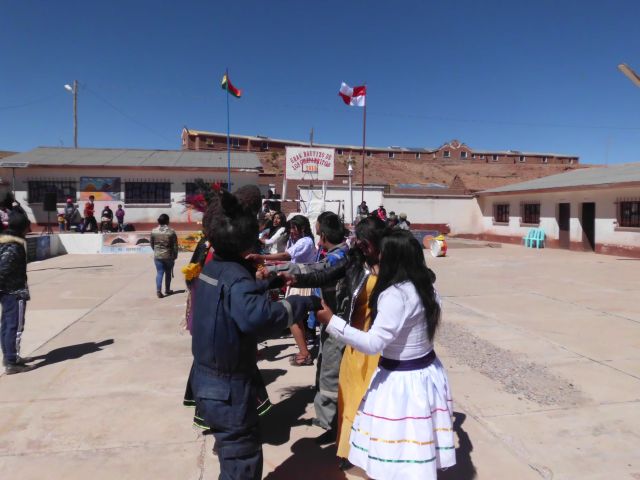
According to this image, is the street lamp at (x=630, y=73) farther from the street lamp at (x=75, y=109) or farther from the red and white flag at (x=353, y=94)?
the street lamp at (x=75, y=109)

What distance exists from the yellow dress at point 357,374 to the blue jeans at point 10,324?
3.58 meters

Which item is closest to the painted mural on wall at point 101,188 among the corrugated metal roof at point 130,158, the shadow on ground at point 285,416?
the corrugated metal roof at point 130,158

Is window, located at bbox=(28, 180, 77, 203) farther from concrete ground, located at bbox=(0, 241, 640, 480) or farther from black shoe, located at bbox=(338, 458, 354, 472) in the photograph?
black shoe, located at bbox=(338, 458, 354, 472)

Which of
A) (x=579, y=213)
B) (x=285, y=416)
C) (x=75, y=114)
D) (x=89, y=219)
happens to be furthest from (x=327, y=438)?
(x=75, y=114)

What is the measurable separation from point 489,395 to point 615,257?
15.2 m

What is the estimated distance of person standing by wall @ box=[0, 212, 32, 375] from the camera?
425cm

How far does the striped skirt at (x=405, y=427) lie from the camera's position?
197 centimetres

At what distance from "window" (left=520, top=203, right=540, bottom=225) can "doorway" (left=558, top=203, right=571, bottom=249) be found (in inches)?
53.7

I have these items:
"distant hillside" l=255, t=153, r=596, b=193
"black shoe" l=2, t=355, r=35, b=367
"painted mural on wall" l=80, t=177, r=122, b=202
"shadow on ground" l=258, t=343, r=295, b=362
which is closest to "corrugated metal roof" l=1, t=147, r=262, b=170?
"painted mural on wall" l=80, t=177, r=122, b=202

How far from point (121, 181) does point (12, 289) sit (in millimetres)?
19081

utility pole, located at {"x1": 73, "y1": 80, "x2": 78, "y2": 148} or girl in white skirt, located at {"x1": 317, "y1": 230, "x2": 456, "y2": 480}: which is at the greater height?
utility pole, located at {"x1": 73, "y1": 80, "x2": 78, "y2": 148}

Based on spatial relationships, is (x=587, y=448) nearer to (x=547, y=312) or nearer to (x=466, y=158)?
(x=547, y=312)

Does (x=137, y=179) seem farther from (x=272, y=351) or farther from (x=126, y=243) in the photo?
(x=272, y=351)

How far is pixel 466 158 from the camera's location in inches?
2552
